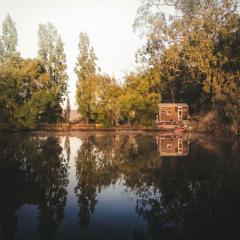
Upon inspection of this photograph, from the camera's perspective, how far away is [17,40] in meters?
62.0

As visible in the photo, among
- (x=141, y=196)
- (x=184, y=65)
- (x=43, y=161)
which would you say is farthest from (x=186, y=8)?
(x=141, y=196)

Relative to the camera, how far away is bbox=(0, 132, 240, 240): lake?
696cm

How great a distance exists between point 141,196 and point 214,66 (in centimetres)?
3809

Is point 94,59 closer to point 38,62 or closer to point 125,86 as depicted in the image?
point 125,86

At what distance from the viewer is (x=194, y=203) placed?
9188 mm

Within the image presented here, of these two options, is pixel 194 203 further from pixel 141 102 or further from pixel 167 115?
pixel 167 115

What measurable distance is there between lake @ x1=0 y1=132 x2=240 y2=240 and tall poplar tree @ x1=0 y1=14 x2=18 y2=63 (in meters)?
47.5

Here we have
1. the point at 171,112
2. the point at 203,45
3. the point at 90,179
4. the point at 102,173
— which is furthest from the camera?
the point at 171,112

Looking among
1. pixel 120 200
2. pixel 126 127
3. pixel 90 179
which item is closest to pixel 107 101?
pixel 126 127

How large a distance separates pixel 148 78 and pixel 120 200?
53.2m

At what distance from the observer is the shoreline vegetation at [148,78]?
1722 inches

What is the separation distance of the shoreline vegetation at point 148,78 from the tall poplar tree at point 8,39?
0.16 metres

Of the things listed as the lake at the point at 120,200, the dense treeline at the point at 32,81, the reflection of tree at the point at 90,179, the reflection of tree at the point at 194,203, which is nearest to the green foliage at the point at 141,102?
the dense treeline at the point at 32,81

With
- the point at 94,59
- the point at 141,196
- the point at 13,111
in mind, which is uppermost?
the point at 94,59
